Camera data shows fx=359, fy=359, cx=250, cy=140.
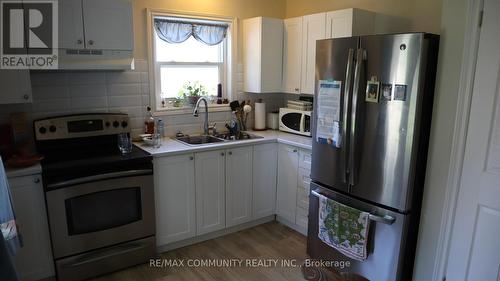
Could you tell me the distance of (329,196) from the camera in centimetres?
266

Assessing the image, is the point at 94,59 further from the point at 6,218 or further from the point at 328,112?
the point at 328,112

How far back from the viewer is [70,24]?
257 centimetres

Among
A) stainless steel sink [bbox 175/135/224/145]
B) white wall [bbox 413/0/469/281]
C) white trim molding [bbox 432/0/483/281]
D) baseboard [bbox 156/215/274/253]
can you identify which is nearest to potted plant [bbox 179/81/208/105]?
stainless steel sink [bbox 175/135/224/145]

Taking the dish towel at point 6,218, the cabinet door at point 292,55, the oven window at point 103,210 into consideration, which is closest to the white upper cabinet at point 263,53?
the cabinet door at point 292,55

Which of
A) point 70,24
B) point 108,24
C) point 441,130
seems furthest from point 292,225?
point 70,24

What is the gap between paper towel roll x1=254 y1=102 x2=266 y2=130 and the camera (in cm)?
387

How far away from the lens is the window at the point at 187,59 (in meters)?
3.45

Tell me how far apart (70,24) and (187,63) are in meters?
1.26

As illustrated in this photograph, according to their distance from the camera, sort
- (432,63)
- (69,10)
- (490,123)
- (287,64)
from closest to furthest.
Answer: (490,123), (432,63), (69,10), (287,64)

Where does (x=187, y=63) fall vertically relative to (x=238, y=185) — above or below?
above

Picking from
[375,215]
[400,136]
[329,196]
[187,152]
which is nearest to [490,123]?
[400,136]

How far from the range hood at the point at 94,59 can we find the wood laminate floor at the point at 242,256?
1.58 meters

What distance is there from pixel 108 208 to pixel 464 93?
249 cm

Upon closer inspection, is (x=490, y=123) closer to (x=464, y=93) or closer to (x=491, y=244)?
(x=464, y=93)
